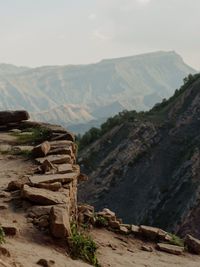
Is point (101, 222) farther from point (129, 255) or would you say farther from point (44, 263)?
point (44, 263)

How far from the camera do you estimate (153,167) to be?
5366 cm

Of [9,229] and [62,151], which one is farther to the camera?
[62,151]

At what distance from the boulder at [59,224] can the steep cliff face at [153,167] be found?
3153 cm

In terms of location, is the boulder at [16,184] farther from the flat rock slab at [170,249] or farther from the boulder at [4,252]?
the flat rock slab at [170,249]

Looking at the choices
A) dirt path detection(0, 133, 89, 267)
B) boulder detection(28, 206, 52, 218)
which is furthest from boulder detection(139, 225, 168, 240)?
boulder detection(28, 206, 52, 218)

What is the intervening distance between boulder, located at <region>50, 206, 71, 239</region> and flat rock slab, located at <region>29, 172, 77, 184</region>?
192cm

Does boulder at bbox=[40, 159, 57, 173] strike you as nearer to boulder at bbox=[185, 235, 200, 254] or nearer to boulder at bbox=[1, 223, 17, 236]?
boulder at bbox=[1, 223, 17, 236]

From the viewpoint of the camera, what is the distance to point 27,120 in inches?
862

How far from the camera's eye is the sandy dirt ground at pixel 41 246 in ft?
30.2

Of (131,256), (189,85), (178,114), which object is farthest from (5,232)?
(189,85)

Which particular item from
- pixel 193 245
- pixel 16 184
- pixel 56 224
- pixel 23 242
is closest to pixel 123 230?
pixel 193 245

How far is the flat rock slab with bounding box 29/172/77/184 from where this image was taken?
488 inches

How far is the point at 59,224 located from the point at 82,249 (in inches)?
28.7

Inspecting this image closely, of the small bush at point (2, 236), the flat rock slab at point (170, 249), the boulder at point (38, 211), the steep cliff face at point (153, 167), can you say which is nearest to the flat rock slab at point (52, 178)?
the boulder at point (38, 211)
